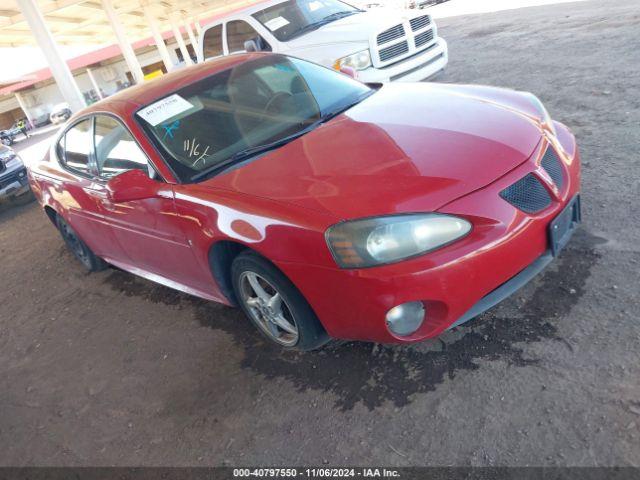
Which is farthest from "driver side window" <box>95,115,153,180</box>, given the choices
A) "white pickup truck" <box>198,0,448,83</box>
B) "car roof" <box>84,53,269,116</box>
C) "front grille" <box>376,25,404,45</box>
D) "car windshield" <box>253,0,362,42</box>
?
"car windshield" <box>253,0,362,42</box>

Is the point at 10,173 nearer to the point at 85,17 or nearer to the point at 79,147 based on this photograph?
the point at 79,147

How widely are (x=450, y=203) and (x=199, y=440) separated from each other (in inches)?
65.7

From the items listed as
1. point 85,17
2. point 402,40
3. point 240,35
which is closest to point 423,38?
point 402,40

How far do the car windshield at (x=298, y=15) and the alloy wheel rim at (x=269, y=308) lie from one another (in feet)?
17.5

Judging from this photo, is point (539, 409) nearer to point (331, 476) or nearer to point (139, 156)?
point (331, 476)

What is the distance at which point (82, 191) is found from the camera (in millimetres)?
3906

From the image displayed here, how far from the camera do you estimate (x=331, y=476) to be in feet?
6.98

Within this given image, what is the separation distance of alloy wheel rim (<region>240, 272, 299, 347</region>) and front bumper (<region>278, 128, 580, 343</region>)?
36cm

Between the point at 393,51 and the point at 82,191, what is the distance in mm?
4281

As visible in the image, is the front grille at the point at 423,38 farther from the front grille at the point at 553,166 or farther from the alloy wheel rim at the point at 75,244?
the alloy wheel rim at the point at 75,244

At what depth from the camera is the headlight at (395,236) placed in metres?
2.19

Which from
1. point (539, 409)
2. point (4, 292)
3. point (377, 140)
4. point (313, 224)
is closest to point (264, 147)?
point (377, 140)

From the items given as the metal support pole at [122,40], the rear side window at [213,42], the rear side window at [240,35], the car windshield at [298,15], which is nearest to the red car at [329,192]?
the car windshield at [298,15]

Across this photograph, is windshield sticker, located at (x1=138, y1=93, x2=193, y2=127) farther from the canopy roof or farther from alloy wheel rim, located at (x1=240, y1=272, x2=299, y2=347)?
the canopy roof
